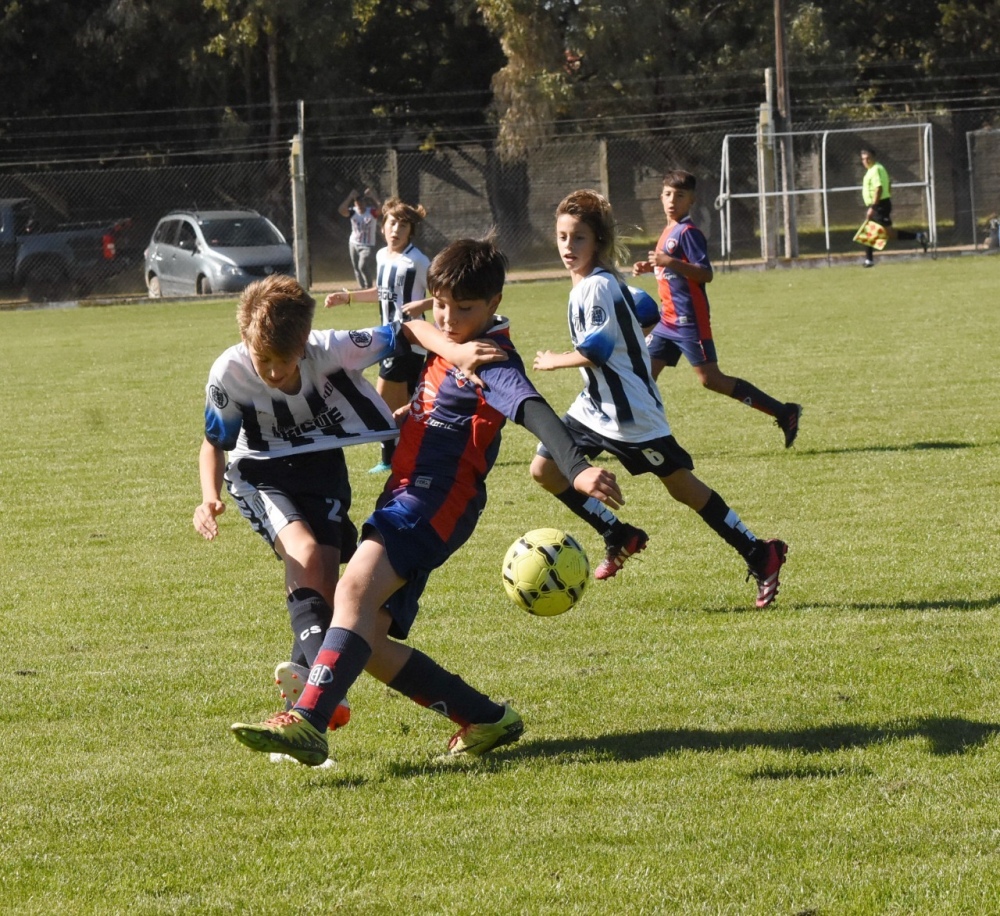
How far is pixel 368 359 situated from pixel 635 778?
4.75 ft

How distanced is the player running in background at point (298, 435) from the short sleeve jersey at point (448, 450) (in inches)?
6.7

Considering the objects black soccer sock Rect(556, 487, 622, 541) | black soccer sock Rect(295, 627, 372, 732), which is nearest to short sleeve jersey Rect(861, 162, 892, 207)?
black soccer sock Rect(556, 487, 622, 541)

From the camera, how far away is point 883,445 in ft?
29.5

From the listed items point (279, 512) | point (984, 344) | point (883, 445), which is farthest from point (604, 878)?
point (984, 344)

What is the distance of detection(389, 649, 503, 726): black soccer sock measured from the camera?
4.10 m

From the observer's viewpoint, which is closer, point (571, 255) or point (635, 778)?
point (635, 778)

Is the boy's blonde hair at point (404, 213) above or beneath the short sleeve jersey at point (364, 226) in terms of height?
beneath

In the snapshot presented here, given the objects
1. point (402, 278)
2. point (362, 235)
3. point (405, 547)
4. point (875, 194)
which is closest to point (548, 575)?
point (405, 547)

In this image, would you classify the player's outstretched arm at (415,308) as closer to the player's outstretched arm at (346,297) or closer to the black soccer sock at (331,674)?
the player's outstretched arm at (346,297)

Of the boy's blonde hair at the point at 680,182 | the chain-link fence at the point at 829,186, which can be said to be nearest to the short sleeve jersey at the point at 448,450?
the boy's blonde hair at the point at 680,182

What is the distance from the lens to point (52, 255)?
1065 inches

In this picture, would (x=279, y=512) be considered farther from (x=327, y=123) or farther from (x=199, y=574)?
(x=327, y=123)

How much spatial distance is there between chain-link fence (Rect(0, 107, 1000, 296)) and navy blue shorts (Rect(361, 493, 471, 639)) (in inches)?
973

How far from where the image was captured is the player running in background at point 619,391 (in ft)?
18.8
